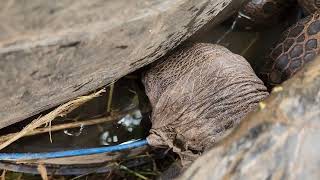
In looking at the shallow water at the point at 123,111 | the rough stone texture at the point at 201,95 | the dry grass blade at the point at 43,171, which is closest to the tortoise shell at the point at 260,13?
the shallow water at the point at 123,111

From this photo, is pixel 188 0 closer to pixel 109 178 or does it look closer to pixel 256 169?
pixel 256 169

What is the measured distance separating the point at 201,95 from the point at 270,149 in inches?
19.7

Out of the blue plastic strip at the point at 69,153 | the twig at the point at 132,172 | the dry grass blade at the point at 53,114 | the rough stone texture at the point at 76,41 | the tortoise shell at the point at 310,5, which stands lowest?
the twig at the point at 132,172

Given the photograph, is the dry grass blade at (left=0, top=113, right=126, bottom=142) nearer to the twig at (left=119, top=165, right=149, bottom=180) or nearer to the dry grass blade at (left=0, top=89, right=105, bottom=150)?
the dry grass blade at (left=0, top=89, right=105, bottom=150)

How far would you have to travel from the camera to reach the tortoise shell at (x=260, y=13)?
1.97 m

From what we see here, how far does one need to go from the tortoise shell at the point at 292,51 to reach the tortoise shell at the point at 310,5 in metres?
0.07

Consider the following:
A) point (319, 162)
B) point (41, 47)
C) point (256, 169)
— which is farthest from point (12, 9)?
point (319, 162)

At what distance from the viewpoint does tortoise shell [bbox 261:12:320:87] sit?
1785mm

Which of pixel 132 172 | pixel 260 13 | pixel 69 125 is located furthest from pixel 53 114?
pixel 260 13

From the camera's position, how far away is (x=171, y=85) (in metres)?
1.68

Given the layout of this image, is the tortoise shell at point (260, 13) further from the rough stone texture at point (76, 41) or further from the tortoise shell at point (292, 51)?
the rough stone texture at point (76, 41)

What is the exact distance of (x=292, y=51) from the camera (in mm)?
1822

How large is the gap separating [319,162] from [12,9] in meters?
0.66

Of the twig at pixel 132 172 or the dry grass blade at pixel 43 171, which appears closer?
the dry grass blade at pixel 43 171
